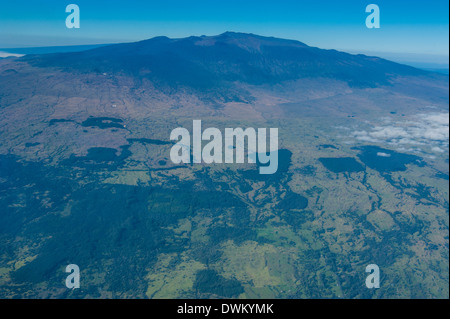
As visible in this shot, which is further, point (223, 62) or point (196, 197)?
point (223, 62)

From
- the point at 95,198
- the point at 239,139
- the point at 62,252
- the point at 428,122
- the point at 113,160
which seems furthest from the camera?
the point at 428,122

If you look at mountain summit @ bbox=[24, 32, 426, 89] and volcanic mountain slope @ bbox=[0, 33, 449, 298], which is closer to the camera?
volcanic mountain slope @ bbox=[0, 33, 449, 298]

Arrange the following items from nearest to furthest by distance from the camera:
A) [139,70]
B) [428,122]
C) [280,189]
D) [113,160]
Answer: [280,189] < [113,160] < [428,122] < [139,70]

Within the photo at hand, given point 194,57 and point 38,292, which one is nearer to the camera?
point 38,292

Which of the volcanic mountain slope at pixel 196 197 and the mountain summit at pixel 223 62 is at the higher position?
the mountain summit at pixel 223 62

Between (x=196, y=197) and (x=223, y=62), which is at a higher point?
(x=223, y=62)

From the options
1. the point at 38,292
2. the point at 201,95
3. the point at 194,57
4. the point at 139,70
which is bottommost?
the point at 38,292

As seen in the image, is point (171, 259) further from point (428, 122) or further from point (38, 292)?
point (428, 122)

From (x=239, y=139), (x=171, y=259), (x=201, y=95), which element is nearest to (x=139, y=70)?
(x=201, y=95)

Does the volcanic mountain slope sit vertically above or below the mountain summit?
below

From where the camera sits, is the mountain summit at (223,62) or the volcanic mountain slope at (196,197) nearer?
the volcanic mountain slope at (196,197)

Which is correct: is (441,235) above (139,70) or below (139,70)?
below
